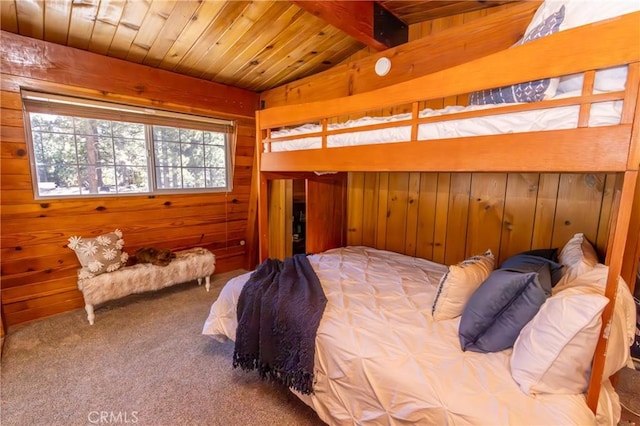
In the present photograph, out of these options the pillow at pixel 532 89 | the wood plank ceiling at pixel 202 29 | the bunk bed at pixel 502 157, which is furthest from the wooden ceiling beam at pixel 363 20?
the pillow at pixel 532 89

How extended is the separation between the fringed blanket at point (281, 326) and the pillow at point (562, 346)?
2.79 ft

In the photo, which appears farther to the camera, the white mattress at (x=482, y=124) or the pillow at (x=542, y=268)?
the pillow at (x=542, y=268)

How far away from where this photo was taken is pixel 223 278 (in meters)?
3.48

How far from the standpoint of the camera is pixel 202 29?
7.04ft

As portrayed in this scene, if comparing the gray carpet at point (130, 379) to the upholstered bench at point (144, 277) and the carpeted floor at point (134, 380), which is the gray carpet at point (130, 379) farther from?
the upholstered bench at point (144, 277)

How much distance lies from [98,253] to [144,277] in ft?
1.38

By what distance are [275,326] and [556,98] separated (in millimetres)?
1543

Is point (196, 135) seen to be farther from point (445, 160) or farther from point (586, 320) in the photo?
point (586, 320)

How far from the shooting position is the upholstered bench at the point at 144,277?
239cm

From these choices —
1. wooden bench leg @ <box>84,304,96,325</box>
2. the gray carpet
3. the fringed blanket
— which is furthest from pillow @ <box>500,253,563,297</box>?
wooden bench leg @ <box>84,304,96,325</box>

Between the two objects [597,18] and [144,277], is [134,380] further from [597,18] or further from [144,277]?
[597,18]

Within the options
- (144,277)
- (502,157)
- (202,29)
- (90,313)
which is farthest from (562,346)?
(90,313)

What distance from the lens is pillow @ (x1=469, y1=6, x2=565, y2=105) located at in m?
0.98

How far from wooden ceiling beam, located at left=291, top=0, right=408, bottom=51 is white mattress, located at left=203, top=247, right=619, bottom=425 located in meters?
1.67
